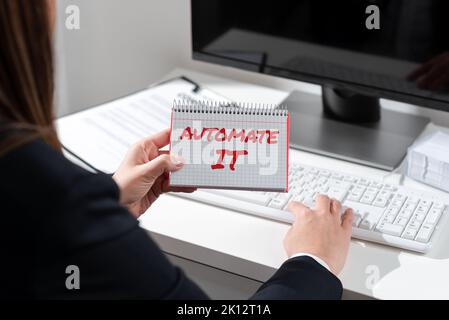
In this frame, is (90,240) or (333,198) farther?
(333,198)

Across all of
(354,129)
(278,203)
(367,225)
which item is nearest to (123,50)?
(354,129)

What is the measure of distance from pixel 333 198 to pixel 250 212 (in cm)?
13

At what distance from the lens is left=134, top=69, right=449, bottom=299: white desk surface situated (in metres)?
0.91

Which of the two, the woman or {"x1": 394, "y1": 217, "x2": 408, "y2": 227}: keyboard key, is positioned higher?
the woman

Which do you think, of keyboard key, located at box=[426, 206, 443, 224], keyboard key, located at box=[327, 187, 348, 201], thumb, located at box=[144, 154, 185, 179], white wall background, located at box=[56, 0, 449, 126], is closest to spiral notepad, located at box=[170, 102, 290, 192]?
thumb, located at box=[144, 154, 185, 179]

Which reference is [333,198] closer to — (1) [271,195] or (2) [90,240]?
(1) [271,195]

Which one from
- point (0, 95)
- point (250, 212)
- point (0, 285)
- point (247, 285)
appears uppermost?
point (0, 95)

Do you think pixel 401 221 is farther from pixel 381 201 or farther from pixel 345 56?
pixel 345 56

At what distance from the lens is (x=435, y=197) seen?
1037 mm

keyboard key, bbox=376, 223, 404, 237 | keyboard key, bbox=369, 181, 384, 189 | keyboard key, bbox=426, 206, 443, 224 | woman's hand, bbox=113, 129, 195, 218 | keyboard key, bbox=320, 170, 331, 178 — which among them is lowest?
keyboard key, bbox=376, 223, 404, 237

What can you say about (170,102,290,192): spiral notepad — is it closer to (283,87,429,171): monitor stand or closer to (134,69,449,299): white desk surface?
(134,69,449,299): white desk surface

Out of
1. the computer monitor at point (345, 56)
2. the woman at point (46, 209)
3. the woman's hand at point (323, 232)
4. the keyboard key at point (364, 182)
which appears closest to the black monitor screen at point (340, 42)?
the computer monitor at point (345, 56)

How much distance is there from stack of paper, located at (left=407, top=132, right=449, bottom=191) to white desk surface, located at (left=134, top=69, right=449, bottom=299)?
13cm
